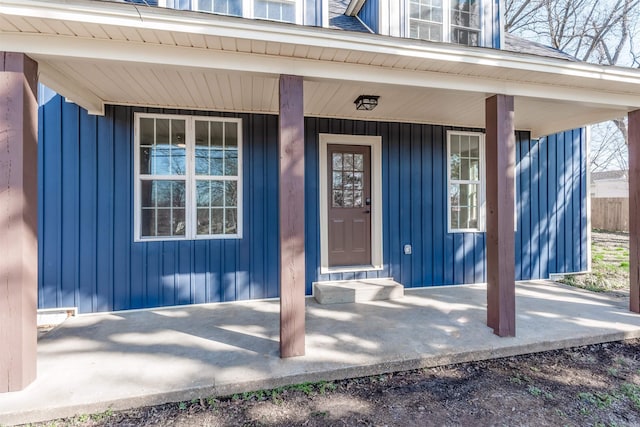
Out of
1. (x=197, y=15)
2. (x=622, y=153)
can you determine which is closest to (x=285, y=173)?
(x=197, y=15)

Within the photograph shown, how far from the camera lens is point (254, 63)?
247cm

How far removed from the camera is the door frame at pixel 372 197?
4199mm

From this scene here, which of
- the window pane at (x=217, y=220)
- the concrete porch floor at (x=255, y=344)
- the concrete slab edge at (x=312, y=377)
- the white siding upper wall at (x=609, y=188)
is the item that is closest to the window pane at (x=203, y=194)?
the window pane at (x=217, y=220)

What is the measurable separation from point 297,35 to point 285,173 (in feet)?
3.27

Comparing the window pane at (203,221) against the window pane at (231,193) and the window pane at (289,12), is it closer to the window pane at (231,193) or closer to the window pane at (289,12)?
the window pane at (231,193)

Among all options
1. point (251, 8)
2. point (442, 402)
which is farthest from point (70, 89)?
point (442, 402)

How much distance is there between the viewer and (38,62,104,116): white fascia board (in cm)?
254

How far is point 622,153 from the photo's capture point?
506 inches

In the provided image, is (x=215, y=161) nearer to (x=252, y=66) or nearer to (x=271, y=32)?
(x=252, y=66)

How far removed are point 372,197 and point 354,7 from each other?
8.51ft

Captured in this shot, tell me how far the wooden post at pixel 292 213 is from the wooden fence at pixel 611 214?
1389 cm

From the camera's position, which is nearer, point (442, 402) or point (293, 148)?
point (442, 402)

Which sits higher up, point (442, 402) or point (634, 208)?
point (634, 208)

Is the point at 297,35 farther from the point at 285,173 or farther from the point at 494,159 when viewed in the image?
the point at 494,159
